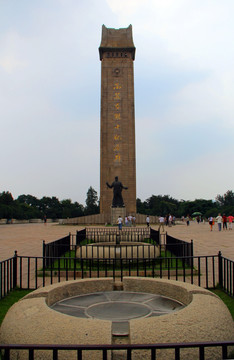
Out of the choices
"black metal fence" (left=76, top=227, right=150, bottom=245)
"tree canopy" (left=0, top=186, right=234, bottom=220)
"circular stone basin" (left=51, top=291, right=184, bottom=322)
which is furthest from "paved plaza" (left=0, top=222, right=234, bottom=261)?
"tree canopy" (left=0, top=186, right=234, bottom=220)

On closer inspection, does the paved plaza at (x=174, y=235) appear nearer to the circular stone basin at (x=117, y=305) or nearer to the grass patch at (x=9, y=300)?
the grass patch at (x=9, y=300)

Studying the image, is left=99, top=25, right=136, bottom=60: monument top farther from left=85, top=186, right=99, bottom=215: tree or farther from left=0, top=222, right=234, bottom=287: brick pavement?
left=85, top=186, right=99, bottom=215: tree

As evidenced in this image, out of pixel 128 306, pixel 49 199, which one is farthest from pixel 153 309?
pixel 49 199

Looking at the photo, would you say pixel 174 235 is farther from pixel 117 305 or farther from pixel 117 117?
pixel 117 117

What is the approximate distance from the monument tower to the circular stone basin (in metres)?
36.3

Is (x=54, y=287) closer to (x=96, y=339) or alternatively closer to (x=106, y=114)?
(x=96, y=339)

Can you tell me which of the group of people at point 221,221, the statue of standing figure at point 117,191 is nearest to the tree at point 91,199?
the statue of standing figure at point 117,191

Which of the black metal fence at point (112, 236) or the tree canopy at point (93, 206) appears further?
the tree canopy at point (93, 206)

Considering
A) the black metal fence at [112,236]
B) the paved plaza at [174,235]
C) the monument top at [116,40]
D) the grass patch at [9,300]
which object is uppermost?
the monument top at [116,40]

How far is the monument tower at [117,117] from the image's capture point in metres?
41.6

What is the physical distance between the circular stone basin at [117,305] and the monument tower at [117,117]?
36.3 metres

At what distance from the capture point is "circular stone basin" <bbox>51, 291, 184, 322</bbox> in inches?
144

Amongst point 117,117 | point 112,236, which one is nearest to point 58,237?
point 112,236

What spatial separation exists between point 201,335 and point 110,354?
2.72 ft
